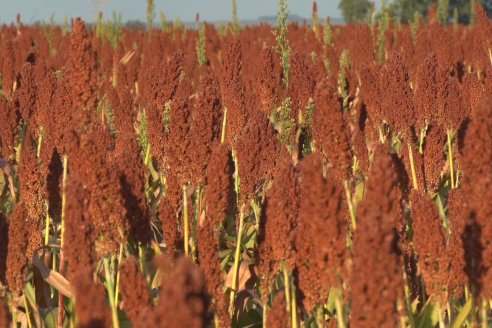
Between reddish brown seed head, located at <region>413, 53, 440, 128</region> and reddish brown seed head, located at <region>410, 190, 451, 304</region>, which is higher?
reddish brown seed head, located at <region>413, 53, 440, 128</region>

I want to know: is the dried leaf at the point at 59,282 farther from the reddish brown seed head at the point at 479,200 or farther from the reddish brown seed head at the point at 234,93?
the reddish brown seed head at the point at 479,200

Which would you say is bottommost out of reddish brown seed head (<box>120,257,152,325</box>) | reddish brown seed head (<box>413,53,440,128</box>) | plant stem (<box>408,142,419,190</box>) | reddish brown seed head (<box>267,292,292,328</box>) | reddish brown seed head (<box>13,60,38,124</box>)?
reddish brown seed head (<box>267,292,292,328</box>)

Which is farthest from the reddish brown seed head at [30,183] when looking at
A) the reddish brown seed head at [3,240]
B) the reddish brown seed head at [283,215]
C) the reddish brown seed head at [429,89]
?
the reddish brown seed head at [429,89]

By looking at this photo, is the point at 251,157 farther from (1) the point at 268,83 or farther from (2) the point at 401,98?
(1) the point at 268,83

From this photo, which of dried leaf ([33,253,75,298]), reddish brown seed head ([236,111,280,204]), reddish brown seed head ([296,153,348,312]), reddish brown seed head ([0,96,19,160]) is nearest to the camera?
reddish brown seed head ([296,153,348,312])

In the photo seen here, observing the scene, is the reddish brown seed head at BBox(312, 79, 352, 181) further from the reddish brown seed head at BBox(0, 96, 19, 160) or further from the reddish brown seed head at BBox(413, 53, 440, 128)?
the reddish brown seed head at BBox(0, 96, 19, 160)

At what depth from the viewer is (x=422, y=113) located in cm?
335

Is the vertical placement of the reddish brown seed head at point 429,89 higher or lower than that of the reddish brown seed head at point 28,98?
lower

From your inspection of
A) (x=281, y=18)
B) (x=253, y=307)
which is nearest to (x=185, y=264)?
(x=253, y=307)

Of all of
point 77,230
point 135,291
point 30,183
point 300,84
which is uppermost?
point 300,84

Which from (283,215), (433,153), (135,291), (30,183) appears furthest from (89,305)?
(433,153)

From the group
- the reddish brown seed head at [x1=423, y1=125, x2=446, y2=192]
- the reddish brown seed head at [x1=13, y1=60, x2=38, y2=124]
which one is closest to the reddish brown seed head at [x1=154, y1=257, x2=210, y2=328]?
the reddish brown seed head at [x1=423, y1=125, x2=446, y2=192]

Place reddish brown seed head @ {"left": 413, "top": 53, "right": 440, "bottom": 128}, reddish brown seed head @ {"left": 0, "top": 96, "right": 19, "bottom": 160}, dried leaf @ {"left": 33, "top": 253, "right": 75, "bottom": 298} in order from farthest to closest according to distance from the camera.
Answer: reddish brown seed head @ {"left": 0, "top": 96, "right": 19, "bottom": 160} < reddish brown seed head @ {"left": 413, "top": 53, "right": 440, "bottom": 128} < dried leaf @ {"left": 33, "top": 253, "right": 75, "bottom": 298}

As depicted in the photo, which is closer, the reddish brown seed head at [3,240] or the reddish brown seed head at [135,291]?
the reddish brown seed head at [135,291]
